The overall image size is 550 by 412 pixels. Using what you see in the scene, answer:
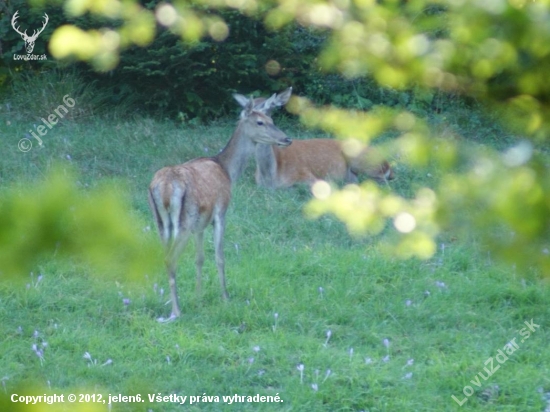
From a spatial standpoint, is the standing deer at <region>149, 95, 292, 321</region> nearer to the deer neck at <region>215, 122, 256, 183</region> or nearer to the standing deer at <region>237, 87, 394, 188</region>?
the deer neck at <region>215, 122, 256, 183</region>

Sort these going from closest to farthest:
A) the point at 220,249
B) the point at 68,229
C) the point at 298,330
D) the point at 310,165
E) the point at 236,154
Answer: the point at 68,229 → the point at 298,330 → the point at 220,249 → the point at 236,154 → the point at 310,165

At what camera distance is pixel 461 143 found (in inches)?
58.5

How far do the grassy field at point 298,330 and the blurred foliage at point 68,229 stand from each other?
8.04 ft

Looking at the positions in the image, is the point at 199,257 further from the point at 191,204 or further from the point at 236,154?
the point at 236,154

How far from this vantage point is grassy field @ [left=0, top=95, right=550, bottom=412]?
4953 mm

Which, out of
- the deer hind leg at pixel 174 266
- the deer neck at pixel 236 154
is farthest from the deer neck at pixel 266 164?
the deer hind leg at pixel 174 266

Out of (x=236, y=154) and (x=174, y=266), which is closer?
(x=174, y=266)

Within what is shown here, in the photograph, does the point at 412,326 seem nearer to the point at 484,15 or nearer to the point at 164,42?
the point at 484,15

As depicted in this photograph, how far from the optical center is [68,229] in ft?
4.77

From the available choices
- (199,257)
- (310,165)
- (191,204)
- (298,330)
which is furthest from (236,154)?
(310,165)

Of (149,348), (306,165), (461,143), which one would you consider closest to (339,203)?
(461,143)

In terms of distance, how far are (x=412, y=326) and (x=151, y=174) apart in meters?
4.24

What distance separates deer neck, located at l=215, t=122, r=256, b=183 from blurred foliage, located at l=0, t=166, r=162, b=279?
19.4 feet

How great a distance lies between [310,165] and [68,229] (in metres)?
9.12
